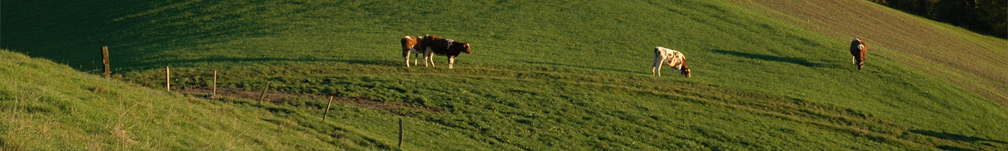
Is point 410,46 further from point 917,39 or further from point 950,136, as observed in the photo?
point 917,39

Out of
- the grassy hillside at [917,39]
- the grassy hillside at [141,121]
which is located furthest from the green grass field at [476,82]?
the grassy hillside at [917,39]

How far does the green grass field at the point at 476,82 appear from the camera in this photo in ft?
67.5

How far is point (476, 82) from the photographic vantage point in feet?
114

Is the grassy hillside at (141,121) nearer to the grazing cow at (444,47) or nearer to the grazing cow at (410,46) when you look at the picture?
the grazing cow at (410,46)

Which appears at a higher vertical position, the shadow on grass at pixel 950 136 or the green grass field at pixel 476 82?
the green grass field at pixel 476 82

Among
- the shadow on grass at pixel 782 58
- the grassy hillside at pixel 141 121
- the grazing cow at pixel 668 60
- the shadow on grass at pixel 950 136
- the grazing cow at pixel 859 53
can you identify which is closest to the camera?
the grassy hillside at pixel 141 121

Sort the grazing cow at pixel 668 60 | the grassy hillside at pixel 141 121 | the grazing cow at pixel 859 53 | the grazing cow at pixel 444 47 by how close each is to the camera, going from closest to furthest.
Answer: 1. the grassy hillside at pixel 141 121
2. the grazing cow at pixel 444 47
3. the grazing cow at pixel 668 60
4. the grazing cow at pixel 859 53

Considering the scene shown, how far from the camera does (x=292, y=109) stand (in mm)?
26984

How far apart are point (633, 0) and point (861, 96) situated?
25.2 metres

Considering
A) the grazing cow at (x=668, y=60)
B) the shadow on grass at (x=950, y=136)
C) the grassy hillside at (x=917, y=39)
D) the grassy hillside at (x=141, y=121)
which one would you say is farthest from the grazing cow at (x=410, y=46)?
the grassy hillside at (x=917, y=39)

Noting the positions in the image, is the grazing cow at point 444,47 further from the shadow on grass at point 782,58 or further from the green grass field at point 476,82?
the shadow on grass at point 782,58

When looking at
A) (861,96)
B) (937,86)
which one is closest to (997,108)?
(937,86)

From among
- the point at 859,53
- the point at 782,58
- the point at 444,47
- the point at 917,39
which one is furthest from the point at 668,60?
the point at 917,39

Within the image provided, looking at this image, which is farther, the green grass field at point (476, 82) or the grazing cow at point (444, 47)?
the grazing cow at point (444, 47)
